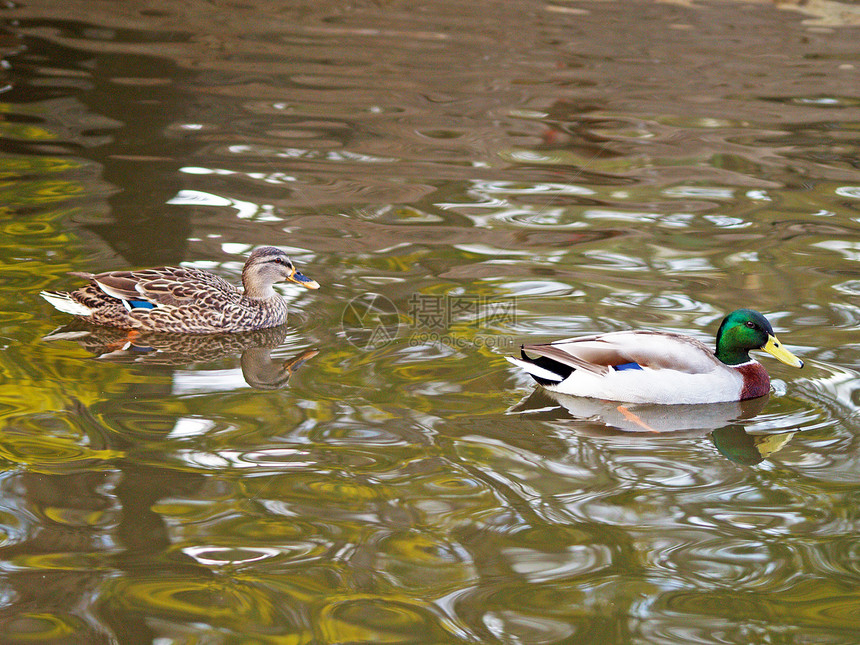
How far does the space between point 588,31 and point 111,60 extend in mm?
7513

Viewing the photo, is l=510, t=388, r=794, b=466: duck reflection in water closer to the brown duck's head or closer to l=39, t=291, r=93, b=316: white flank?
the brown duck's head

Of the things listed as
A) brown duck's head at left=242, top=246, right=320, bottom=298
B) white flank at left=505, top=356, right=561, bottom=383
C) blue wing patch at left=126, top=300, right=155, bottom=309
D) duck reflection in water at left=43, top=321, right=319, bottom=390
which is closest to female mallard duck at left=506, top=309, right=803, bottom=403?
white flank at left=505, top=356, right=561, bottom=383

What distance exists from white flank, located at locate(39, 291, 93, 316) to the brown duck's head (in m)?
1.05

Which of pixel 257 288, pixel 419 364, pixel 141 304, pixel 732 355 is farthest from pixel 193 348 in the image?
pixel 732 355

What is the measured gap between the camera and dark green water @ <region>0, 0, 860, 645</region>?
4184 millimetres

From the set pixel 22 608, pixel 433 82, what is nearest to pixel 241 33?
pixel 433 82

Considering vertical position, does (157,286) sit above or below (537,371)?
above

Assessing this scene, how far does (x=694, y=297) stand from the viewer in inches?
287

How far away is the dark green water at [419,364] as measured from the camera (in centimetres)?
418

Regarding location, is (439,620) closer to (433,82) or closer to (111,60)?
(433,82)

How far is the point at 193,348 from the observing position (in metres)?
6.46

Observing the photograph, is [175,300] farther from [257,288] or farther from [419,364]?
[419,364]

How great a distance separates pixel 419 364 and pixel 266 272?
1301 mm

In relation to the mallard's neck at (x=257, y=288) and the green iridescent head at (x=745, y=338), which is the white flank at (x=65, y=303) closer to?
the mallard's neck at (x=257, y=288)
